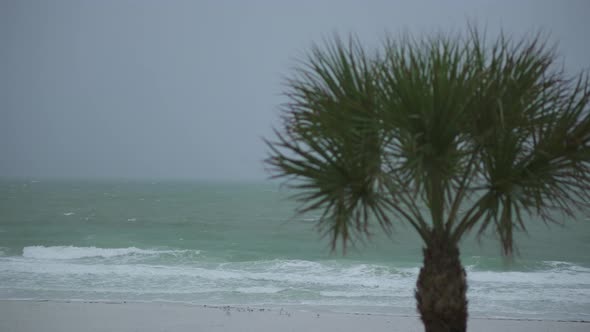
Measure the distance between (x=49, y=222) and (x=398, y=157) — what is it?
1638 inches

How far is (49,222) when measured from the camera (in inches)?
1574

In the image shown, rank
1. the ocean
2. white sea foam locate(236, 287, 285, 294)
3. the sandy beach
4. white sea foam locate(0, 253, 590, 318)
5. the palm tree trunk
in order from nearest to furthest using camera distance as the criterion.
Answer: the palm tree trunk, the sandy beach, the ocean, white sea foam locate(0, 253, 590, 318), white sea foam locate(236, 287, 285, 294)

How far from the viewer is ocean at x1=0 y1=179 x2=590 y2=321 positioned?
13008 millimetres

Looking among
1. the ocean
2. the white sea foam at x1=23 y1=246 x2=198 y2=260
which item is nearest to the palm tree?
the ocean

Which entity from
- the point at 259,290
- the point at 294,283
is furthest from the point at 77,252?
the point at 259,290

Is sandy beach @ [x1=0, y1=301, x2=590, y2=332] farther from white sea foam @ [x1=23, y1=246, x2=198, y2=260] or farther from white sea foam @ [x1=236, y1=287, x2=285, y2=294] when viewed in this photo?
white sea foam @ [x1=23, y1=246, x2=198, y2=260]

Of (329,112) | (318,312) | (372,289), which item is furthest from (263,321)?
(329,112)

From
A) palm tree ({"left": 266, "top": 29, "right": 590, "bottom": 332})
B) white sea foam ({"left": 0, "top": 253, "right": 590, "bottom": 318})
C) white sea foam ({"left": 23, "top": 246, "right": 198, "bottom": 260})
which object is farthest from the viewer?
white sea foam ({"left": 23, "top": 246, "right": 198, "bottom": 260})

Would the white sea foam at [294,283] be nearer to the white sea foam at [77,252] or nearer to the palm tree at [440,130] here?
the white sea foam at [77,252]

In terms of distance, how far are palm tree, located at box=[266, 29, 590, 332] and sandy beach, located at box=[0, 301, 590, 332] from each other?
5.73 meters

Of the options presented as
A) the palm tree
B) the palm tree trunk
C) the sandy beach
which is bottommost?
the sandy beach

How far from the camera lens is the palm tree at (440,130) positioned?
3.88m

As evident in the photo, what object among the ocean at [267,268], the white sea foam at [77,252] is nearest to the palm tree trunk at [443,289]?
the ocean at [267,268]

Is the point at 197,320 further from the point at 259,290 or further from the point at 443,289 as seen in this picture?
the point at 443,289
